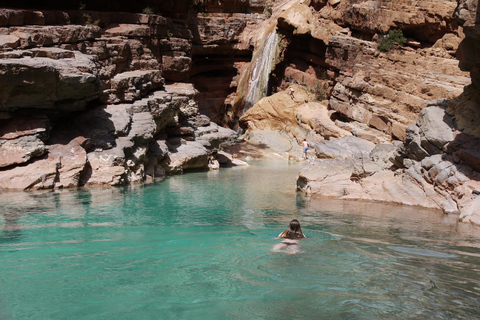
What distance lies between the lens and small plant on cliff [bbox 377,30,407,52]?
24.5 m

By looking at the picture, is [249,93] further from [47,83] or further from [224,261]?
[224,261]

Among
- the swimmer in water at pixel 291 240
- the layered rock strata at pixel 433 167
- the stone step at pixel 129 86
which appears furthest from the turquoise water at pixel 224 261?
the stone step at pixel 129 86

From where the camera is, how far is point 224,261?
8.12 m

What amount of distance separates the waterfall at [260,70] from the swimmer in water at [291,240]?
22237mm

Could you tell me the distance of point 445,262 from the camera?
27.8 ft

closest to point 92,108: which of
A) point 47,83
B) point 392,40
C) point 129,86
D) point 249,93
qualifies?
point 129,86

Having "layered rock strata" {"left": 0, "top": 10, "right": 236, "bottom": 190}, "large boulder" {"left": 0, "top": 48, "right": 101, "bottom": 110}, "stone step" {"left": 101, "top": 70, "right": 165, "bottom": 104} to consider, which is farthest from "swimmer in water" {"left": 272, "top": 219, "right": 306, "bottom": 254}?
"stone step" {"left": 101, "top": 70, "right": 165, "bottom": 104}

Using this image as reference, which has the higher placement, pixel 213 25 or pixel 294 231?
pixel 213 25

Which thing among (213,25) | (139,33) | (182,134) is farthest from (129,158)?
(213,25)

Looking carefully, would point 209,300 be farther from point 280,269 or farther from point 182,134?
point 182,134

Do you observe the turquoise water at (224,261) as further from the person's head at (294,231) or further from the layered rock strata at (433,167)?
the layered rock strata at (433,167)

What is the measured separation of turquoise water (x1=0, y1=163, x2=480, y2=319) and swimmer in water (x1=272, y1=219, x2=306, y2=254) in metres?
0.18

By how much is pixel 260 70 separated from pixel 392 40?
9.22 meters

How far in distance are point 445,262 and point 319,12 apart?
24.2m
